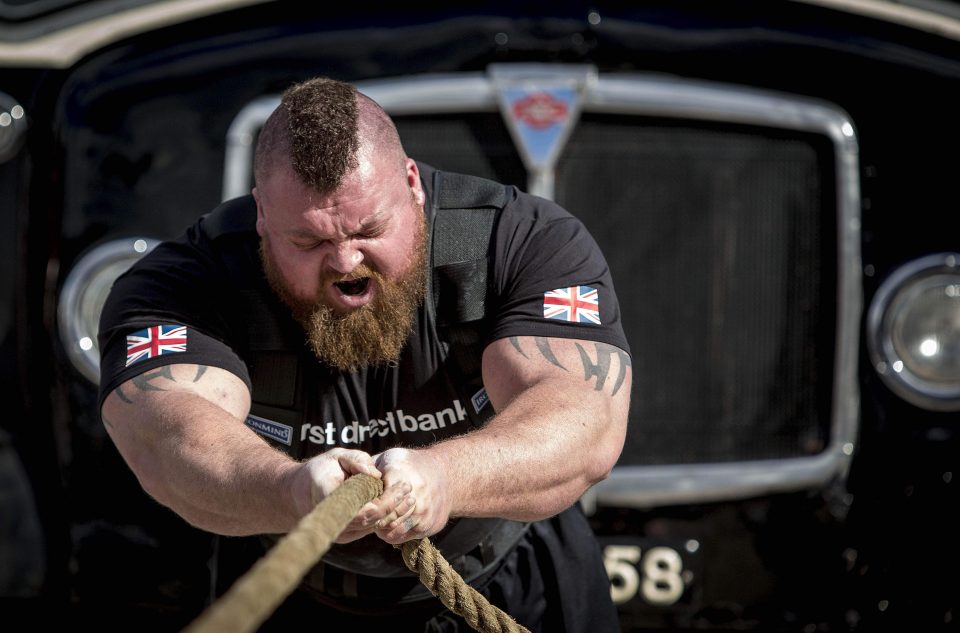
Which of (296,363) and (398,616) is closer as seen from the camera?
(296,363)

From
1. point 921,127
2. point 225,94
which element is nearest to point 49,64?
point 225,94

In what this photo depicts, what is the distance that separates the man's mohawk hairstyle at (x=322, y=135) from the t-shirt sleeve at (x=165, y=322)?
37 cm

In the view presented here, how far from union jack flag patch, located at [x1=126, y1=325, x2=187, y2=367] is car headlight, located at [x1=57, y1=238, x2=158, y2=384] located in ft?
1.69

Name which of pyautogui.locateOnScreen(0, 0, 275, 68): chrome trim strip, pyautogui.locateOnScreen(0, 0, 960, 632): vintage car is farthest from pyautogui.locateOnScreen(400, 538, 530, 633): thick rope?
pyautogui.locateOnScreen(0, 0, 275, 68): chrome trim strip

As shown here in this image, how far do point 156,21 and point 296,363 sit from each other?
3.19 ft

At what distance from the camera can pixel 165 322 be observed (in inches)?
100

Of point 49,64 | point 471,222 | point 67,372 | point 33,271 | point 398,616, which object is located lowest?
point 398,616

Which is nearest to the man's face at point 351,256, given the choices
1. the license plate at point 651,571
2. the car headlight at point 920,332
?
the license plate at point 651,571

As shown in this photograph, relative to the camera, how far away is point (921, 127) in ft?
10.4

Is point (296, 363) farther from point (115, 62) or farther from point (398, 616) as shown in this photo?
point (115, 62)

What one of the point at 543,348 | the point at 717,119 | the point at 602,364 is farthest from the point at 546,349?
the point at 717,119

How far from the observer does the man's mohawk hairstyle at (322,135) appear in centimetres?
238

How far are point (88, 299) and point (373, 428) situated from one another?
2.62 feet

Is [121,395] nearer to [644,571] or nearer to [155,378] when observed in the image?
[155,378]
